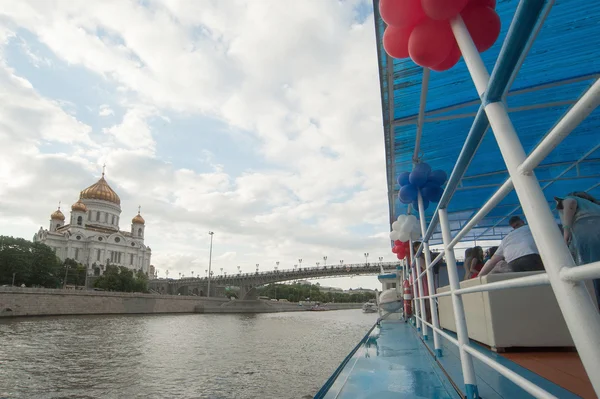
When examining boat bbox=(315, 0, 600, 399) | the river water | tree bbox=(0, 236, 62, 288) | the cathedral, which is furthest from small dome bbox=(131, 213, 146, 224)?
boat bbox=(315, 0, 600, 399)

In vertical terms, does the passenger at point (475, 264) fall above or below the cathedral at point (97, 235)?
below

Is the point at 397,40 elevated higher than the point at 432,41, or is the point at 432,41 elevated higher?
the point at 397,40

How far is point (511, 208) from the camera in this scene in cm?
836

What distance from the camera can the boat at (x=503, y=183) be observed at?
83cm

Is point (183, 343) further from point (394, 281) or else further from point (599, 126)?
point (599, 126)

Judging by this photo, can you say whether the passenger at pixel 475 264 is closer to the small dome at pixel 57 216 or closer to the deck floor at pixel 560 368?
the deck floor at pixel 560 368

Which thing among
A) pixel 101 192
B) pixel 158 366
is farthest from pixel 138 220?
pixel 158 366

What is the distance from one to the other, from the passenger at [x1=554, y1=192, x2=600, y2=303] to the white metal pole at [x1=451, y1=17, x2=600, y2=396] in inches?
72.1

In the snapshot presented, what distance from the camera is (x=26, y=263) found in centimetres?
3538

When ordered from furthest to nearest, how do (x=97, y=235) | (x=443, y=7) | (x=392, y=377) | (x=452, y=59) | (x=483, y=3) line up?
(x=97, y=235), (x=392, y=377), (x=452, y=59), (x=483, y=3), (x=443, y=7)

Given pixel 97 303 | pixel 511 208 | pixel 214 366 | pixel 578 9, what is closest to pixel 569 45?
pixel 578 9

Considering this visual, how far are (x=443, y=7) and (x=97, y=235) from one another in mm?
71474

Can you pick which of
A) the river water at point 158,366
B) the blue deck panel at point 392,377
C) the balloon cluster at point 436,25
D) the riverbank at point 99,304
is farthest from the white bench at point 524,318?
the riverbank at point 99,304

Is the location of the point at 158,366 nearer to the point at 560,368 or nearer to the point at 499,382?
the point at 499,382
